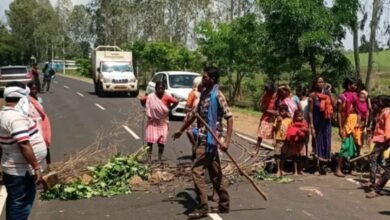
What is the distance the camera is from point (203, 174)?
7.55 metres

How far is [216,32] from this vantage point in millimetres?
28312

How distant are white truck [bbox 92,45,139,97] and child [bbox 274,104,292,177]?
21163 millimetres

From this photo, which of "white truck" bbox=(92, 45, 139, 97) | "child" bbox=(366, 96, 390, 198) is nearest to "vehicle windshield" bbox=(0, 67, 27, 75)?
"white truck" bbox=(92, 45, 139, 97)

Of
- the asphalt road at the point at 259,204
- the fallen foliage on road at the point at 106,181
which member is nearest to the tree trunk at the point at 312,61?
the asphalt road at the point at 259,204

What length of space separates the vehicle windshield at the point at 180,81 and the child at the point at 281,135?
34.9 feet

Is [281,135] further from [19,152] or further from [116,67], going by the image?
[116,67]

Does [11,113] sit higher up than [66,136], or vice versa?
[11,113]

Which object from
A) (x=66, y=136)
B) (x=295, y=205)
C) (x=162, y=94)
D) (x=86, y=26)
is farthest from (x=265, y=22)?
(x=86, y=26)

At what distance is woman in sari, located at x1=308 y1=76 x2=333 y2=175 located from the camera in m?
10.3

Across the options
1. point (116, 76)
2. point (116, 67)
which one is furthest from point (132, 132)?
point (116, 67)

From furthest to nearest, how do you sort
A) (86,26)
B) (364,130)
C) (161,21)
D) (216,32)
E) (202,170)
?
(86,26) → (161,21) → (216,32) → (364,130) → (202,170)

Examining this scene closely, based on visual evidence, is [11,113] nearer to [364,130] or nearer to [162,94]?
[162,94]

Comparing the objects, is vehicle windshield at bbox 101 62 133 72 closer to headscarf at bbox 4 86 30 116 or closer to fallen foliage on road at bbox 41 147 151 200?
fallen foliage on road at bbox 41 147 151 200

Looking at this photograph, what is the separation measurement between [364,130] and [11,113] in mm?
6815
